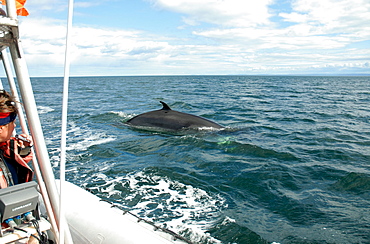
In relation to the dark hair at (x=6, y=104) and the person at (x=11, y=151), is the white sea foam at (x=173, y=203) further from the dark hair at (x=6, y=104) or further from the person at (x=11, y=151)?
the dark hair at (x=6, y=104)

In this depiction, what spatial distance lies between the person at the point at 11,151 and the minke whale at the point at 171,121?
1082 centimetres

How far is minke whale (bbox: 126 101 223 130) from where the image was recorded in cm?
1398

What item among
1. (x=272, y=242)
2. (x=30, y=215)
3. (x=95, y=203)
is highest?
(x=30, y=215)

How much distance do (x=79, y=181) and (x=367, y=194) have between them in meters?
7.35

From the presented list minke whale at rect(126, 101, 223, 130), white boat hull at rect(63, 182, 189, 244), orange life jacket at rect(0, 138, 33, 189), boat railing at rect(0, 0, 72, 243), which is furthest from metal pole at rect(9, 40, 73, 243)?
minke whale at rect(126, 101, 223, 130)

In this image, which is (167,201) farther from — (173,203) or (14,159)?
(14,159)

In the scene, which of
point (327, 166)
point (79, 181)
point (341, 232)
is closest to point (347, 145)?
point (327, 166)

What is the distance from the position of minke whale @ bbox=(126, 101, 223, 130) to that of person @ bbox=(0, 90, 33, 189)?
10.8 m

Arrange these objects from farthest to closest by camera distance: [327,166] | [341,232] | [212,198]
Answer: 1. [327,166]
2. [212,198]
3. [341,232]

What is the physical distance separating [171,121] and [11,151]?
11.4 meters

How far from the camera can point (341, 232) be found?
5648mm

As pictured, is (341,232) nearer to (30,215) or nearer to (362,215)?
(362,215)

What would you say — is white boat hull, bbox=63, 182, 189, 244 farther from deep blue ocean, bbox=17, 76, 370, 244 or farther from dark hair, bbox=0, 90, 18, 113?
dark hair, bbox=0, 90, 18, 113

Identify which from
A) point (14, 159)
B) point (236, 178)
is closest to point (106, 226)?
point (14, 159)
